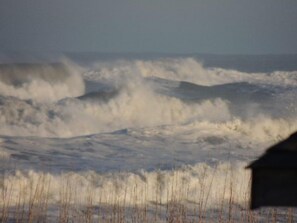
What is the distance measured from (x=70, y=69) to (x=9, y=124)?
13.2m

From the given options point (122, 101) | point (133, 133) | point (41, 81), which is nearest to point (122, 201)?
point (133, 133)

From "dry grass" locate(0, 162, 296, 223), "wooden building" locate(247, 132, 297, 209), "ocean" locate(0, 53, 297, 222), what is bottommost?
"wooden building" locate(247, 132, 297, 209)

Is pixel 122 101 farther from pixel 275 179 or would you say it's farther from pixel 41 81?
pixel 275 179

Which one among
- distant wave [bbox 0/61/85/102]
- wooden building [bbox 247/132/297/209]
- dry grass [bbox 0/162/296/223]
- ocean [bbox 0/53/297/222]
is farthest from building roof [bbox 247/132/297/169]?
distant wave [bbox 0/61/85/102]

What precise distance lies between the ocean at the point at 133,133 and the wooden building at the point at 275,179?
610 centimetres

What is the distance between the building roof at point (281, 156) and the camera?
6.39 ft

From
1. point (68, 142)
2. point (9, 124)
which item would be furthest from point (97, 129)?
point (68, 142)

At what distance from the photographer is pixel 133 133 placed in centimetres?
1927

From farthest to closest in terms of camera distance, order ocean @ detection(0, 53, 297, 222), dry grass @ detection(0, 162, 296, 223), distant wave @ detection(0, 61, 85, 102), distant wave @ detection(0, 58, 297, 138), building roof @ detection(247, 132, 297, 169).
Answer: distant wave @ detection(0, 61, 85, 102) < distant wave @ detection(0, 58, 297, 138) < ocean @ detection(0, 53, 297, 222) < dry grass @ detection(0, 162, 296, 223) < building roof @ detection(247, 132, 297, 169)

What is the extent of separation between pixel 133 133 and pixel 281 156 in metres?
17.3

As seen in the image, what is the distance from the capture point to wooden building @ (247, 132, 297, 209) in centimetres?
198

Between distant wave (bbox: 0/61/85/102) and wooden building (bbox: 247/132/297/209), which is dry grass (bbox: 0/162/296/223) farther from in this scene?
distant wave (bbox: 0/61/85/102)

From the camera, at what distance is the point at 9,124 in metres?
20.5

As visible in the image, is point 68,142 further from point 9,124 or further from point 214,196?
point 214,196
